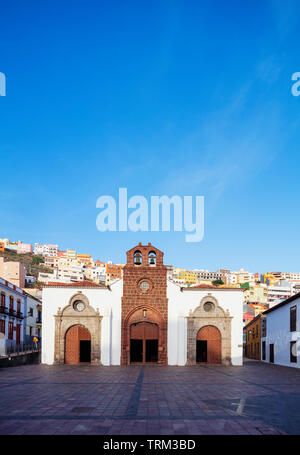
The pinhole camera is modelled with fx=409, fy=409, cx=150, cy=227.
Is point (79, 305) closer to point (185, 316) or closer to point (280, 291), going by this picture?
point (185, 316)

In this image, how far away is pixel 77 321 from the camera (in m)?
31.6

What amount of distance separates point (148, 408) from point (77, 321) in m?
20.7

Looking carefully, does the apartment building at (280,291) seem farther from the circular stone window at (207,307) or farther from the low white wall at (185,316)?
the circular stone window at (207,307)

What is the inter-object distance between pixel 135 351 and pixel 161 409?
2123 cm

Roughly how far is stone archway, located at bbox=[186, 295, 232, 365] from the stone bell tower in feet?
6.66

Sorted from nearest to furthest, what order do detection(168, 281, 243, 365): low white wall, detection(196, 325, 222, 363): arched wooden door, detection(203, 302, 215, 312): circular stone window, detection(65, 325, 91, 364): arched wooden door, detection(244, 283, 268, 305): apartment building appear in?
detection(65, 325, 91, 364): arched wooden door
detection(168, 281, 243, 365): low white wall
detection(196, 325, 222, 363): arched wooden door
detection(203, 302, 215, 312): circular stone window
detection(244, 283, 268, 305): apartment building

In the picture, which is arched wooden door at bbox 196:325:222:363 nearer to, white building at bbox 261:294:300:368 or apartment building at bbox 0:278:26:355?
white building at bbox 261:294:300:368

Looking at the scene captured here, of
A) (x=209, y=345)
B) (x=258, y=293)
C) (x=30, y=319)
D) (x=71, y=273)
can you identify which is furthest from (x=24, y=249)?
(x=209, y=345)

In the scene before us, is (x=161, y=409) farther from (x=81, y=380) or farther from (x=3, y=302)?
(x=3, y=302)

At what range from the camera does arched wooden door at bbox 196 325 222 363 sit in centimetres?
3203

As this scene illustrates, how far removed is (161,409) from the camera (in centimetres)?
1161

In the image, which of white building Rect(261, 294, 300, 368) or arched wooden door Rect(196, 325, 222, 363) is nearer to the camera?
arched wooden door Rect(196, 325, 222, 363)

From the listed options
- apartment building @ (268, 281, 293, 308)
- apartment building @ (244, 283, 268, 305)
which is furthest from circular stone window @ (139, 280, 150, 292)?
apartment building @ (268, 281, 293, 308)
